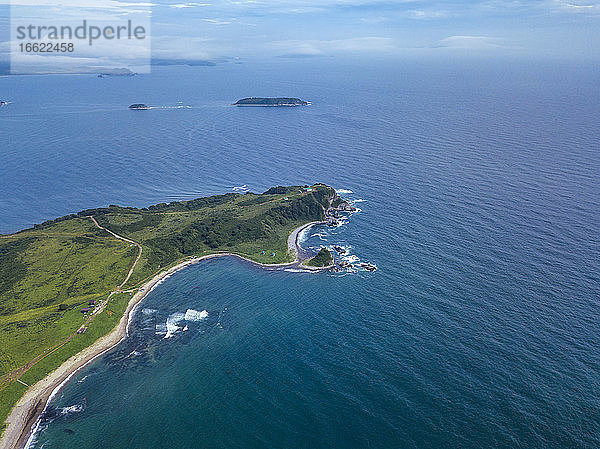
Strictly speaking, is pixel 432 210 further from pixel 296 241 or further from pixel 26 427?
pixel 26 427

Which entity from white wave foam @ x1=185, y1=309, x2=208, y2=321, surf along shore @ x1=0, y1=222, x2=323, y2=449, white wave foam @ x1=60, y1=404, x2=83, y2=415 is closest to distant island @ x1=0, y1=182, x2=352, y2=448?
surf along shore @ x1=0, y1=222, x2=323, y2=449

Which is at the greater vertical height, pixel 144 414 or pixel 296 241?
pixel 296 241

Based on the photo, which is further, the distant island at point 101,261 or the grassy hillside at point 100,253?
the grassy hillside at point 100,253

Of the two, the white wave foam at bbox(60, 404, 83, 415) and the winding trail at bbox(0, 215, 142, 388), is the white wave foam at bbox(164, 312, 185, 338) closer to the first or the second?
the winding trail at bbox(0, 215, 142, 388)

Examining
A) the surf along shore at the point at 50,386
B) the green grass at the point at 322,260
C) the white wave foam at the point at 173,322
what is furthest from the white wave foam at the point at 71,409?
the green grass at the point at 322,260

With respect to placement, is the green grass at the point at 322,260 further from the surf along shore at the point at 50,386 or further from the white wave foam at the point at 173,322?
the surf along shore at the point at 50,386

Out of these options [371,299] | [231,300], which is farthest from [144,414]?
[371,299]
